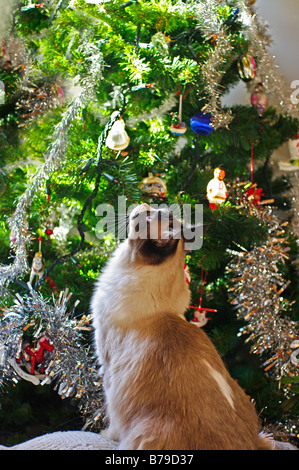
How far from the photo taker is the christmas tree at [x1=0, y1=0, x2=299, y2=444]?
114 cm

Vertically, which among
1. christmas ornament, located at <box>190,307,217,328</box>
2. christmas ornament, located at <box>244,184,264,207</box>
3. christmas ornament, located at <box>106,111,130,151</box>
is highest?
christmas ornament, located at <box>106,111,130,151</box>

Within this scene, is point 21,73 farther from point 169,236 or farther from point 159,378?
point 159,378

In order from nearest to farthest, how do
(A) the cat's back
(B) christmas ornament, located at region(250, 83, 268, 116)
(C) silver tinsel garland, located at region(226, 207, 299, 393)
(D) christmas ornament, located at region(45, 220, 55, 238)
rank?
(A) the cat's back
(C) silver tinsel garland, located at region(226, 207, 299, 393)
(D) christmas ornament, located at region(45, 220, 55, 238)
(B) christmas ornament, located at region(250, 83, 268, 116)

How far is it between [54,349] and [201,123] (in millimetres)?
724

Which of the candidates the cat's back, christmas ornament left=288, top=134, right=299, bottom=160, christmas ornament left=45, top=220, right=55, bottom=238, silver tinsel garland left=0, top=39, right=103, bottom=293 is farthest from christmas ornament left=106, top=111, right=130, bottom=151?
christmas ornament left=288, top=134, right=299, bottom=160

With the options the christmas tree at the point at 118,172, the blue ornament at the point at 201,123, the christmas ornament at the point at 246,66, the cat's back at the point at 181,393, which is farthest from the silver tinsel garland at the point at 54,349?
the christmas ornament at the point at 246,66

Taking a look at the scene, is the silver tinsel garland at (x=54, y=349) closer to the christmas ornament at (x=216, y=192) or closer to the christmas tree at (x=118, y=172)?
the christmas tree at (x=118, y=172)

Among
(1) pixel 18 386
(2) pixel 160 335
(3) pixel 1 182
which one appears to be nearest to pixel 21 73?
(3) pixel 1 182

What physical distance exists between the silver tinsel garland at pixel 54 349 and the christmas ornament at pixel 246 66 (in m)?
0.87

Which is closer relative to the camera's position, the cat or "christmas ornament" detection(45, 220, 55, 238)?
the cat

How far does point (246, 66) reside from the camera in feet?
4.45

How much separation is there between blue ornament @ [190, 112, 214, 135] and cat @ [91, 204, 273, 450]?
0.33 m

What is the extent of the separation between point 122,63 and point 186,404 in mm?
868

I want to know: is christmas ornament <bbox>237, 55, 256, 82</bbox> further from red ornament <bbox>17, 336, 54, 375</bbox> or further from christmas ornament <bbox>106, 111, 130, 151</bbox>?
red ornament <bbox>17, 336, 54, 375</bbox>
